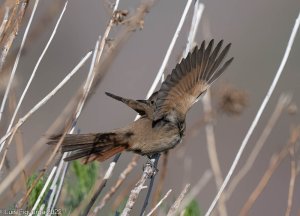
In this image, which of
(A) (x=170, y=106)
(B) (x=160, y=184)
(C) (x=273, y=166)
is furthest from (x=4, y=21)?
(A) (x=170, y=106)

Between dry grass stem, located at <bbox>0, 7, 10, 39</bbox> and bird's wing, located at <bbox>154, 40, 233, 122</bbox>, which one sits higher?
bird's wing, located at <bbox>154, 40, 233, 122</bbox>

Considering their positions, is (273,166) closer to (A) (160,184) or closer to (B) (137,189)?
(A) (160,184)

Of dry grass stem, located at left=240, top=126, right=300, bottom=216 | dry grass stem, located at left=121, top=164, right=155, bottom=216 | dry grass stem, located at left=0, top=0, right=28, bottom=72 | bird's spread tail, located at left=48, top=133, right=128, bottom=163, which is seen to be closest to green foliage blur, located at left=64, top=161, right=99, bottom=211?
bird's spread tail, located at left=48, top=133, right=128, bottom=163

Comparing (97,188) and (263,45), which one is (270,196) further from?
(97,188)

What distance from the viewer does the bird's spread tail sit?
2915 millimetres

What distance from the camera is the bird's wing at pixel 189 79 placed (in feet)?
11.1

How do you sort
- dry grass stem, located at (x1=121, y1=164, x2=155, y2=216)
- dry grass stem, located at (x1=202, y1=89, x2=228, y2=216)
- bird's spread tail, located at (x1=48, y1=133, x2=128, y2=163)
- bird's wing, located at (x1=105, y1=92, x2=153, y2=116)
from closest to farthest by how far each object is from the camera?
dry grass stem, located at (x1=121, y1=164, x2=155, y2=216) → bird's spread tail, located at (x1=48, y1=133, x2=128, y2=163) → dry grass stem, located at (x1=202, y1=89, x2=228, y2=216) → bird's wing, located at (x1=105, y1=92, x2=153, y2=116)

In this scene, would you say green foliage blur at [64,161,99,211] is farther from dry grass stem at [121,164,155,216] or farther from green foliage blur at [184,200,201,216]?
green foliage blur at [184,200,201,216]

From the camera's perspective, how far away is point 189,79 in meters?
3.57

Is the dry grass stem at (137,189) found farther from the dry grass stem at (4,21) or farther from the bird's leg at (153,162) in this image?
the dry grass stem at (4,21)

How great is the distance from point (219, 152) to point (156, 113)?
12.8 feet

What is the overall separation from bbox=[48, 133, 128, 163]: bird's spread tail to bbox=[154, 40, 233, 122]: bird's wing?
30 cm

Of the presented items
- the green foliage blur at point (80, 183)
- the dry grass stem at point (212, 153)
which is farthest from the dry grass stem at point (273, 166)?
the green foliage blur at point (80, 183)

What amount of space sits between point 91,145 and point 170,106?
67 centimetres
